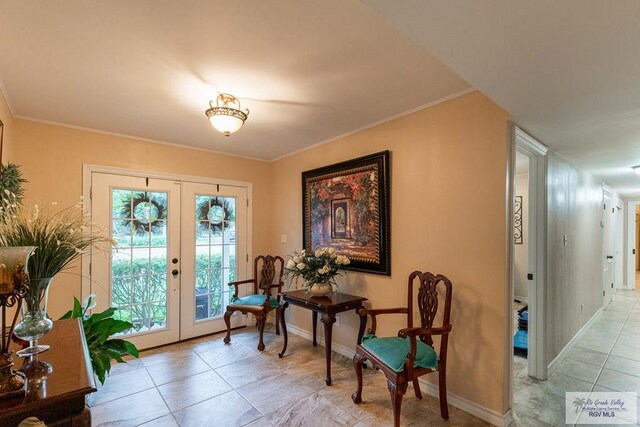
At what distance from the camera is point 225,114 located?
223 centimetres

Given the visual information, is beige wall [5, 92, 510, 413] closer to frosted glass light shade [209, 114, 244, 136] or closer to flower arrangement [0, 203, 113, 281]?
frosted glass light shade [209, 114, 244, 136]

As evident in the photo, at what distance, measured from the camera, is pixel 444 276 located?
2.35 m

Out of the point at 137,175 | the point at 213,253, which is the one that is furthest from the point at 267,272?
the point at 137,175

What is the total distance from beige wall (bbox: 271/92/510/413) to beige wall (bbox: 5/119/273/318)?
249cm

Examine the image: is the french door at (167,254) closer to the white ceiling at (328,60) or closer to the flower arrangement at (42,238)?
the white ceiling at (328,60)

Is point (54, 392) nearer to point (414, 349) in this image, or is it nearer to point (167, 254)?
point (414, 349)

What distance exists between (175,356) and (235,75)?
2984 mm

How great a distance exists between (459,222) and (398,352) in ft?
3.58

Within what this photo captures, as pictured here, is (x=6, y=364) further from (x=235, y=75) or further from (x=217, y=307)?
(x=217, y=307)

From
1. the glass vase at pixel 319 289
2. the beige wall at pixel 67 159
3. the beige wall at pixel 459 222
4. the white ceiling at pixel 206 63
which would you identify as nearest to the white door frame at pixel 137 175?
the beige wall at pixel 67 159

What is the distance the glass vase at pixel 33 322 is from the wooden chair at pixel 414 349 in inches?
72.1

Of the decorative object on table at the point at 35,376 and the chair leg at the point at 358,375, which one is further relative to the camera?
the chair leg at the point at 358,375

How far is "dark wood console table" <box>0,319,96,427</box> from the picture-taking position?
86cm

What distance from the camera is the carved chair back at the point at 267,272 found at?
4152mm
